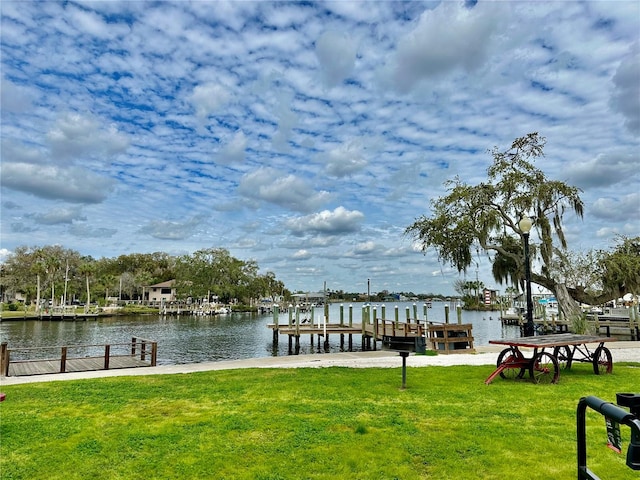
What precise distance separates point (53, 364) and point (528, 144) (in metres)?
22.3

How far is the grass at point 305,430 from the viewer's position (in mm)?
4355

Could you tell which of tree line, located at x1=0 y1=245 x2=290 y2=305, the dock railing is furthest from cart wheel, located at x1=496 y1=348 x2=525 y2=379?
tree line, located at x1=0 y1=245 x2=290 y2=305

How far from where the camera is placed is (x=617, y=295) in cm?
2234

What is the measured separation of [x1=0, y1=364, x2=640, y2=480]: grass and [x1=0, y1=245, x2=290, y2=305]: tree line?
7309 centimetres

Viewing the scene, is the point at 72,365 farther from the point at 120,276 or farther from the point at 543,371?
the point at 120,276

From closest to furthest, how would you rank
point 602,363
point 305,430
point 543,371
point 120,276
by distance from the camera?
point 305,430, point 543,371, point 602,363, point 120,276

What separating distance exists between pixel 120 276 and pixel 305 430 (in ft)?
324

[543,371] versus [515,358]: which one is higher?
[515,358]

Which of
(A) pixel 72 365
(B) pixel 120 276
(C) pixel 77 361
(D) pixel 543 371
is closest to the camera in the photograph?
(D) pixel 543 371

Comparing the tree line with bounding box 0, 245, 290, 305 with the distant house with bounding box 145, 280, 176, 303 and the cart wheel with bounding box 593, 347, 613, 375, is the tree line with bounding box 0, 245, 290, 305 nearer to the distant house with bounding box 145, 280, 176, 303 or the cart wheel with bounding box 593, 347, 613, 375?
the distant house with bounding box 145, 280, 176, 303

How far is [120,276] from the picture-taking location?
94.4 meters

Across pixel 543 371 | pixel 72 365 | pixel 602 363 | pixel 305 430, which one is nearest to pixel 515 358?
pixel 543 371

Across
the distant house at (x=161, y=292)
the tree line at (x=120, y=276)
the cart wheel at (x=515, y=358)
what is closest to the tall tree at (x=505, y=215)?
the cart wheel at (x=515, y=358)

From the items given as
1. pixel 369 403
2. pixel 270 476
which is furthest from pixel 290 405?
pixel 270 476
